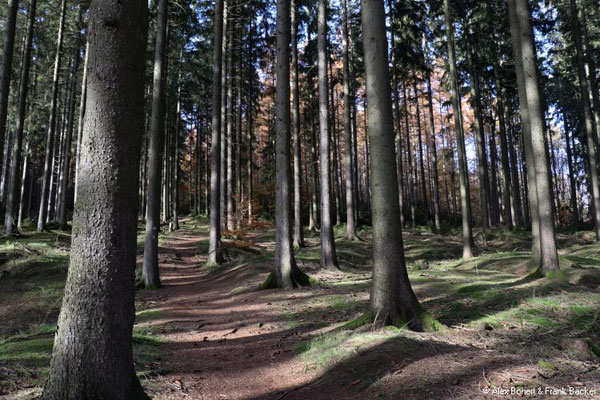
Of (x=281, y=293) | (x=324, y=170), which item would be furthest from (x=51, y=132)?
(x=281, y=293)

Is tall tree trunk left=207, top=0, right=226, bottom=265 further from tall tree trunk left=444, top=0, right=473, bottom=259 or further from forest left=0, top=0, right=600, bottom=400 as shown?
tall tree trunk left=444, top=0, right=473, bottom=259

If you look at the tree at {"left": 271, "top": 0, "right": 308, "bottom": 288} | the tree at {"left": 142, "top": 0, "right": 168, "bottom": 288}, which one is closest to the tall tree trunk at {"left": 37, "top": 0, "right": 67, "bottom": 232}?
the tree at {"left": 142, "top": 0, "right": 168, "bottom": 288}

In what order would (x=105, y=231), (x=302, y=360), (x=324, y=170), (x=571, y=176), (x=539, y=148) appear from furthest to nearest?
(x=571, y=176)
(x=324, y=170)
(x=539, y=148)
(x=302, y=360)
(x=105, y=231)

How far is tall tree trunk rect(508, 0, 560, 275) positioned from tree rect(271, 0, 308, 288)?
5.45 m

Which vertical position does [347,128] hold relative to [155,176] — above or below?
above

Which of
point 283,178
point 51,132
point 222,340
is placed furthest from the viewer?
point 51,132

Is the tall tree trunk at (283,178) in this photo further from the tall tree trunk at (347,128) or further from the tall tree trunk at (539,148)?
the tall tree trunk at (347,128)

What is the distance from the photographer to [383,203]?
5.42 m

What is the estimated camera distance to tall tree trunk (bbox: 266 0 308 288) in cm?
951

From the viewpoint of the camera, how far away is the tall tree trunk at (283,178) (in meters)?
9.51

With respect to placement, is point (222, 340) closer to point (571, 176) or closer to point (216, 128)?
point (216, 128)

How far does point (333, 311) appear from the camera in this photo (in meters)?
7.23

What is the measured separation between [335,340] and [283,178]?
5.32m

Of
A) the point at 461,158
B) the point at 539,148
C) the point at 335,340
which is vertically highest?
the point at 461,158
